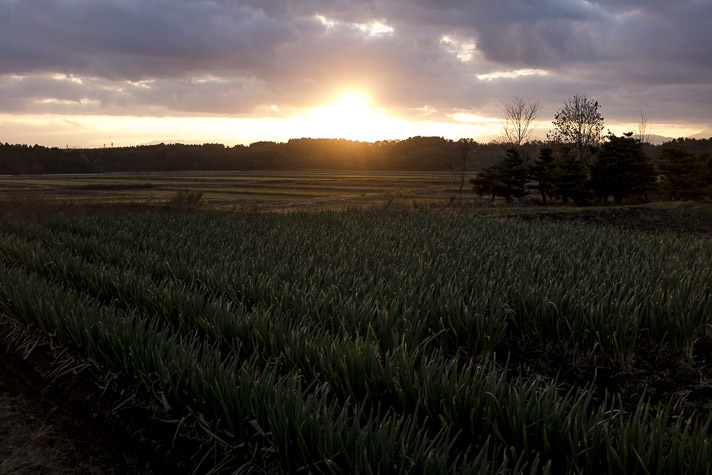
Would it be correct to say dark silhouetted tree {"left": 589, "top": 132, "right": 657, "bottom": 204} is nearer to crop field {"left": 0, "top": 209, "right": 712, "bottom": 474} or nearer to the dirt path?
crop field {"left": 0, "top": 209, "right": 712, "bottom": 474}

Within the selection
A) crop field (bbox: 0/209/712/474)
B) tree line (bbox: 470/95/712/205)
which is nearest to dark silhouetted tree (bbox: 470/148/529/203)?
tree line (bbox: 470/95/712/205)

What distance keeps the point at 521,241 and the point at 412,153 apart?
11603cm

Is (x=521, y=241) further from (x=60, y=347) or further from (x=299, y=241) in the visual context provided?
(x=60, y=347)

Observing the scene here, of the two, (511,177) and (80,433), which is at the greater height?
(511,177)

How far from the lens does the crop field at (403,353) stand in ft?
9.76

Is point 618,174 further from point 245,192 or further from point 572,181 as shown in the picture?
point 245,192

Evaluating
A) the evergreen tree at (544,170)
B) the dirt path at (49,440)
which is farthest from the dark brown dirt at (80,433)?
the evergreen tree at (544,170)

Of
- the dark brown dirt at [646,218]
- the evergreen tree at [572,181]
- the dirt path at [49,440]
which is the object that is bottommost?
the dirt path at [49,440]

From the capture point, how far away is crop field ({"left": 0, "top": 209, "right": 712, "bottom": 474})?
297cm

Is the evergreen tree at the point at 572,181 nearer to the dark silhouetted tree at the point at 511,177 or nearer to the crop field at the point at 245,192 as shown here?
the dark silhouetted tree at the point at 511,177

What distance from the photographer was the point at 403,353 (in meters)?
3.89

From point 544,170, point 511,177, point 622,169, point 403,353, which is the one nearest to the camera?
point 403,353

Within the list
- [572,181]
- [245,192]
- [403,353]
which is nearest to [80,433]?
[403,353]

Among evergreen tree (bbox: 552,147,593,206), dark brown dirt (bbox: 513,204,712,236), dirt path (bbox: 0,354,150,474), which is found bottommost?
dirt path (bbox: 0,354,150,474)
